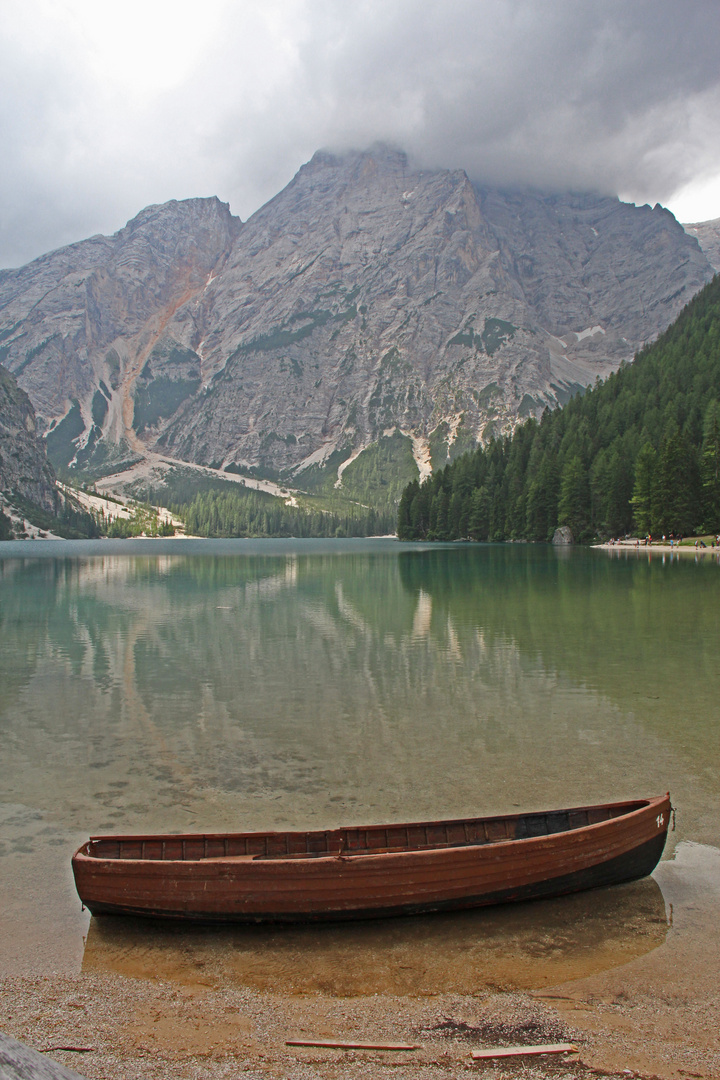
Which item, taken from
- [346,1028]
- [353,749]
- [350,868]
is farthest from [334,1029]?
[353,749]

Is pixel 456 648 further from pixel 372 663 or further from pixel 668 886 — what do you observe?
pixel 668 886

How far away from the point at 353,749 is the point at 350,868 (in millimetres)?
9445

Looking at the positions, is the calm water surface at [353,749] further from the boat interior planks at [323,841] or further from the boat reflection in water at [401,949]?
the boat interior planks at [323,841]

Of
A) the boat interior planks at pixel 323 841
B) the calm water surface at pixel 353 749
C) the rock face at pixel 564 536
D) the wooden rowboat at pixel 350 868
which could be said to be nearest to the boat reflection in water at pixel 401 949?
the calm water surface at pixel 353 749

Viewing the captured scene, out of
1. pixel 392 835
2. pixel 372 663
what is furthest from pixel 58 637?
pixel 392 835

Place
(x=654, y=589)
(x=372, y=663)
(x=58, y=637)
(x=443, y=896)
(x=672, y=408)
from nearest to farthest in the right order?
(x=443, y=896)
(x=372, y=663)
(x=58, y=637)
(x=654, y=589)
(x=672, y=408)

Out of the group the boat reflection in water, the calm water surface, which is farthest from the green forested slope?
the boat reflection in water

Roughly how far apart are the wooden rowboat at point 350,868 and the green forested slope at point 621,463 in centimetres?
12288

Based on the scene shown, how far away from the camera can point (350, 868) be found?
10.5m

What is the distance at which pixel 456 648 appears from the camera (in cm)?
3544

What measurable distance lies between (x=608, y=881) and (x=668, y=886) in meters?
1.20

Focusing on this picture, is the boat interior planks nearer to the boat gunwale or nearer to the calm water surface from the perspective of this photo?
the boat gunwale

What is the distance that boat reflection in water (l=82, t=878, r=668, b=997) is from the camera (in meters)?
9.61

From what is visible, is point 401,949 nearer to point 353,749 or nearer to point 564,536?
point 353,749
